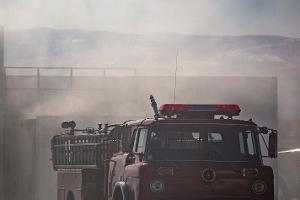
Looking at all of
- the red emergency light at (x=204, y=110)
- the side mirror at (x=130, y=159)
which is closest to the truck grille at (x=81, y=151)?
the side mirror at (x=130, y=159)

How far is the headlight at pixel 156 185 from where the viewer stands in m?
12.7

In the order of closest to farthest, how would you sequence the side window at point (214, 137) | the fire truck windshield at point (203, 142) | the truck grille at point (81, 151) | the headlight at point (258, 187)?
the headlight at point (258, 187), the fire truck windshield at point (203, 142), the side window at point (214, 137), the truck grille at point (81, 151)

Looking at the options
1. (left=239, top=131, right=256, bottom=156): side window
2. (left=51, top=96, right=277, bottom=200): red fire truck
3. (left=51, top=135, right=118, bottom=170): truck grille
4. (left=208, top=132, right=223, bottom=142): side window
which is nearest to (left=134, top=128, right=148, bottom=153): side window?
(left=51, top=96, right=277, bottom=200): red fire truck

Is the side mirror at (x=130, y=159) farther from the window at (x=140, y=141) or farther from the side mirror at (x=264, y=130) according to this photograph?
the side mirror at (x=264, y=130)

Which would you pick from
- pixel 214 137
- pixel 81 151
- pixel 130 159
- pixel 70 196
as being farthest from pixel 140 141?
pixel 70 196

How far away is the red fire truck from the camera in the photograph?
12781mm

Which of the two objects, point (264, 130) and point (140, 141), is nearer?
point (140, 141)

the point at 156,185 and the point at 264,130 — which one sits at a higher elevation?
the point at 264,130

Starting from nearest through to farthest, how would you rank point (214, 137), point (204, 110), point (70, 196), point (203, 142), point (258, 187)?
point (258, 187), point (203, 142), point (214, 137), point (204, 110), point (70, 196)

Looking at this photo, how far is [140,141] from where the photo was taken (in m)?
13.4

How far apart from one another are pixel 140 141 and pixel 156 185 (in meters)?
0.89

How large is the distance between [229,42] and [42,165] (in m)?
17.2

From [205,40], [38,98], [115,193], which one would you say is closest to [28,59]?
[38,98]

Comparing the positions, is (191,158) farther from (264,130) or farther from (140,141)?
(264,130)
